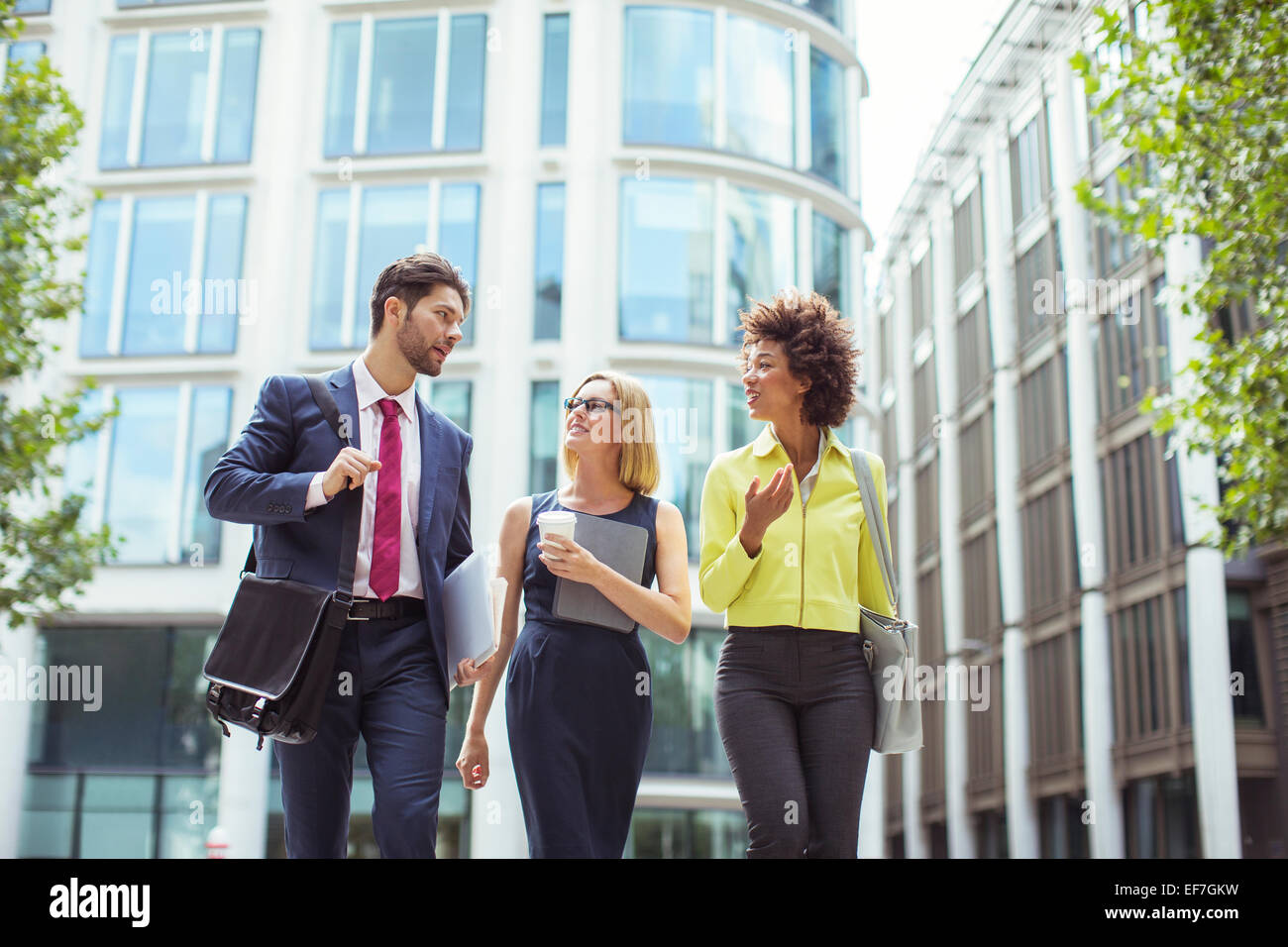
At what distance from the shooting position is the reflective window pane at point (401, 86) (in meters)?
23.4

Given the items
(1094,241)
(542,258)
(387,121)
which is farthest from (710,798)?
(1094,241)

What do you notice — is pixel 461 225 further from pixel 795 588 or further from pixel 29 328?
pixel 795 588

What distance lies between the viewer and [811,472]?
4531 millimetres

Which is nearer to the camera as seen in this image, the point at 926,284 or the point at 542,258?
the point at 542,258

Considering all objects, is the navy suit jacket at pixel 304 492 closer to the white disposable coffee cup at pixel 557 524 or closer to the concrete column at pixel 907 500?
the white disposable coffee cup at pixel 557 524

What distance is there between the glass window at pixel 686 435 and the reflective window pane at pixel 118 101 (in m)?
9.98

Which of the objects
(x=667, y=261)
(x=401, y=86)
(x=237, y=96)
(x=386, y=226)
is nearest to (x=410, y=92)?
(x=401, y=86)

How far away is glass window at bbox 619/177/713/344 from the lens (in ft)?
73.8

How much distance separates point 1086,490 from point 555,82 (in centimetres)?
1485

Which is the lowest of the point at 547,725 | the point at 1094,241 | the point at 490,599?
the point at 547,725

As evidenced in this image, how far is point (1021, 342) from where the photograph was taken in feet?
114

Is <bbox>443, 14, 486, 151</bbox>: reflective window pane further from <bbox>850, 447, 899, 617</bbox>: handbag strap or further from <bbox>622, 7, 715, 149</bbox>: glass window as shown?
<bbox>850, 447, 899, 617</bbox>: handbag strap
